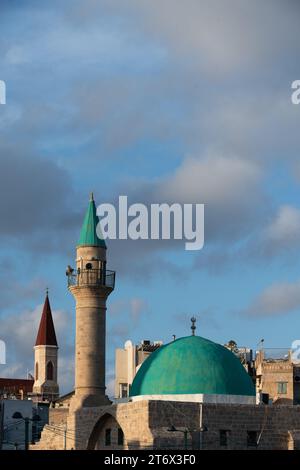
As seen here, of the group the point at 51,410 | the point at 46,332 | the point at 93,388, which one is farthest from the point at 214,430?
the point at 46,332

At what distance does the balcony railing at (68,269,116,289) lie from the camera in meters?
45.0

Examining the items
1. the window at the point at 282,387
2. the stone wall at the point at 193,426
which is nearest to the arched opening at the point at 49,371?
the window at the point at 282,387

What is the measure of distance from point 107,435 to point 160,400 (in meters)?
3.63

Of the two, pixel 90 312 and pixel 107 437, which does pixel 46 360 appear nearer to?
pixel 90 312

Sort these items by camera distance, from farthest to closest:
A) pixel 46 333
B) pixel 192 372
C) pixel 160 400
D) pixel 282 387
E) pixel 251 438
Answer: pixel 46 333 → pixel 282 387 → pixel 192 372 → pixel 251 438 → pixel 160 400

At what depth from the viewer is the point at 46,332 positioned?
83.4 metres

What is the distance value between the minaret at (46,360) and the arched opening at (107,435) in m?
37.1

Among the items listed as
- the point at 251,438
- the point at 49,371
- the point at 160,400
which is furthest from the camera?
the point at 49,371

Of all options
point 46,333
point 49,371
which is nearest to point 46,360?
point 49,371

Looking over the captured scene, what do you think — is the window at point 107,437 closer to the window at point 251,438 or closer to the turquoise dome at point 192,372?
the turquoise dome at point 192,372

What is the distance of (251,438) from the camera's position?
39.8m

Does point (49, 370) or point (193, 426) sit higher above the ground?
point (49, 370)

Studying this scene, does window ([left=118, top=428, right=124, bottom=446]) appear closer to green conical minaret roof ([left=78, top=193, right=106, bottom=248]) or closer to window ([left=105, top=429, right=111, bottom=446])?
window ([left=105, top=429, right=111, bottom=446])
